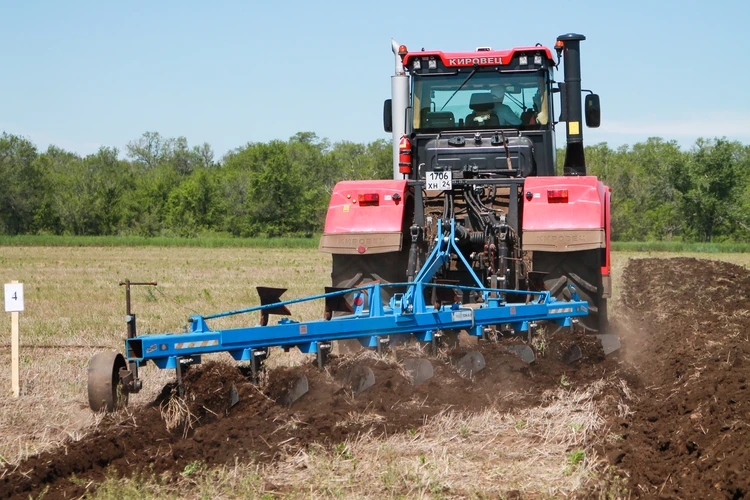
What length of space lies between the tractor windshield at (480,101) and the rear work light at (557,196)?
1.39 m

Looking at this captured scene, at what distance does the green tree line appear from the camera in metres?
51.9

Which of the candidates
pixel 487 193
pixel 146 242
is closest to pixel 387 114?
pixel 487 193

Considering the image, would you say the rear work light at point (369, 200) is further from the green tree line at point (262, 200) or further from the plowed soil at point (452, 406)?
the green tree line at point (262, 200)

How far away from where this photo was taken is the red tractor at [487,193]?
7.05 m

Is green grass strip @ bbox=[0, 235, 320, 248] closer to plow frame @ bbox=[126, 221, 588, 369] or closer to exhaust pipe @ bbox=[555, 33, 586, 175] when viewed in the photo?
exhaust pipe @ bbox=[555, 33, 586, 175]

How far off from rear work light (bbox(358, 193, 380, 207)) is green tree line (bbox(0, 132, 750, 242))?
149ft

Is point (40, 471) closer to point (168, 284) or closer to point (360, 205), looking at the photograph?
point (360, 205)

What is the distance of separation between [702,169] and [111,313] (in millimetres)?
46552

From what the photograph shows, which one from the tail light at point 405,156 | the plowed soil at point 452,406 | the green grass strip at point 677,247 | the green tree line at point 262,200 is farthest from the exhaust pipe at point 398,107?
the green tree line at point 262,200

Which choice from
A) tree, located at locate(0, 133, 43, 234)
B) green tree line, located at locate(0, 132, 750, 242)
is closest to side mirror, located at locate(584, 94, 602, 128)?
green tree line, located at locate(0, 132, 750, 242)

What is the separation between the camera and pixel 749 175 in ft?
198

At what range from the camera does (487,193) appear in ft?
25.1

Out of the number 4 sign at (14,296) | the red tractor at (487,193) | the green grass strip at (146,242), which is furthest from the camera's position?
the green grass strip at (146,242)

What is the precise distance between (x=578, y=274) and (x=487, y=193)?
1.11 meters
